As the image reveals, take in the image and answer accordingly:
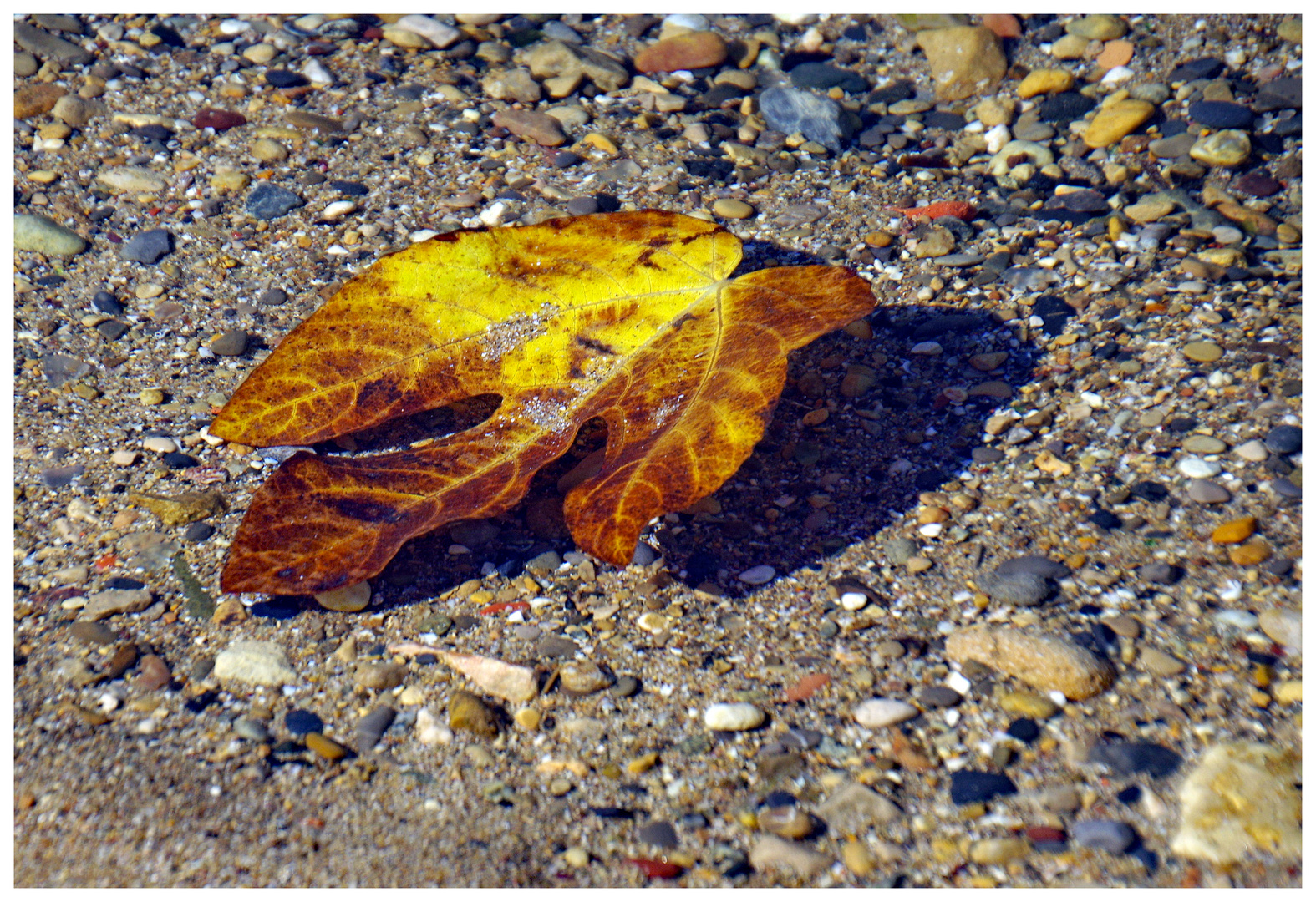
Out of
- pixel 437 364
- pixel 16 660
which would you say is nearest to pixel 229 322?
pixel 437 364

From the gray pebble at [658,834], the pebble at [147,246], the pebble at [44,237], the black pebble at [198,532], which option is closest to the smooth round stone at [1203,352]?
the gray pebble at [658,834]

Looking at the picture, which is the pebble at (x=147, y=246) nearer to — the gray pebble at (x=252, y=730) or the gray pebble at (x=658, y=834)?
the gray pebble at (x=252, y=730)

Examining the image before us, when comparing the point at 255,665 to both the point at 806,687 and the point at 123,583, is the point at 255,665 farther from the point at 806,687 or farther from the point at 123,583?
the point at 806,687

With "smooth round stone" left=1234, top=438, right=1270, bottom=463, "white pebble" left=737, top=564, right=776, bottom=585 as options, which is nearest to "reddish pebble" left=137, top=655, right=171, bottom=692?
"white pebble" left=737, top=564, right=776, bottom=585

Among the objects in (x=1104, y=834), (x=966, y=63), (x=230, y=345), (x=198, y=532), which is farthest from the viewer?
(x=966, y=63)

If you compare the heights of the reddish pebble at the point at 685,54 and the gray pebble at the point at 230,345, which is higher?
the reddish pebble at the point at 685,54

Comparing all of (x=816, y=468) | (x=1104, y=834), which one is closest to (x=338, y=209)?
(x=816, y=468)

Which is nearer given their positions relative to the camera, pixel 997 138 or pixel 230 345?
pixel 230 345

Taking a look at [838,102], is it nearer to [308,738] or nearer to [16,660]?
[308,738]
